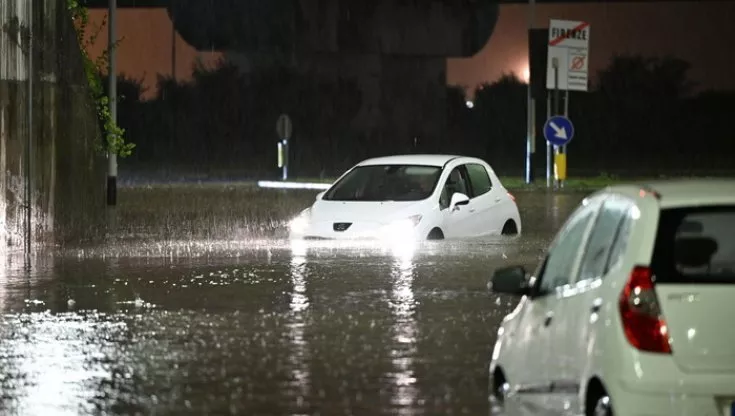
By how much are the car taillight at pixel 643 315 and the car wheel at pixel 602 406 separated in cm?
32

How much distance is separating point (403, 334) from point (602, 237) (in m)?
5.81

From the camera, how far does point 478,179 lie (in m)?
24.6

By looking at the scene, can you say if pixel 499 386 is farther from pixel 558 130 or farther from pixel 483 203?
pixel 558 130

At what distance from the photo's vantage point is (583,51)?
49625 millimetres

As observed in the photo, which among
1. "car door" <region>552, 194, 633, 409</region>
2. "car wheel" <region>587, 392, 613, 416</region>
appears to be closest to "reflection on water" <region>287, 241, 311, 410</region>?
"car door" <region>552, 194, 633, 409</region>

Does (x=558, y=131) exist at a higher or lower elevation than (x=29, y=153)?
higher

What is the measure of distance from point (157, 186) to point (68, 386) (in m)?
40.1

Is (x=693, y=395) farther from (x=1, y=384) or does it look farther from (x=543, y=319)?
(x=1, y=384)

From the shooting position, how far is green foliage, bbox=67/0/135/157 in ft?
103

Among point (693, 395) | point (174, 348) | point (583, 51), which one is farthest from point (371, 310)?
point (583, 51)

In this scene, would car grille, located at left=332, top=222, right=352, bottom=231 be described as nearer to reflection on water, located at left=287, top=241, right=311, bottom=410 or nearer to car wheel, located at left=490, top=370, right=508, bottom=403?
reflection on water, located at left=287, top=241, right=311, bottom=410

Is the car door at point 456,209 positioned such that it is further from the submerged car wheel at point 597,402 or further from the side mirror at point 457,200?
the submerged car wheel at point 597,402

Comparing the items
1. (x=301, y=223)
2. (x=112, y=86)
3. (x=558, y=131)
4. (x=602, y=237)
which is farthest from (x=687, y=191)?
(x=558, y=131)

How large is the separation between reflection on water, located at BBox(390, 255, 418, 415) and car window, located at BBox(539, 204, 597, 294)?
1396 mm
